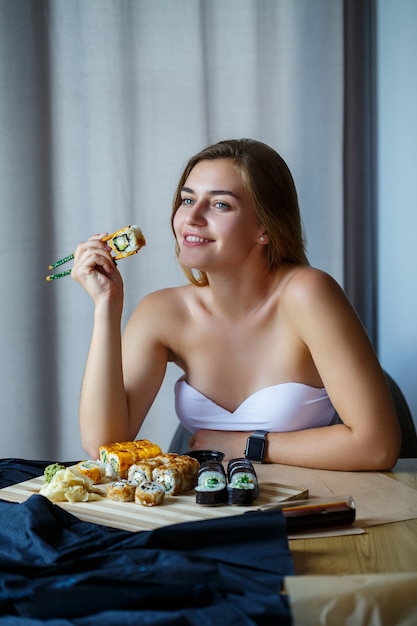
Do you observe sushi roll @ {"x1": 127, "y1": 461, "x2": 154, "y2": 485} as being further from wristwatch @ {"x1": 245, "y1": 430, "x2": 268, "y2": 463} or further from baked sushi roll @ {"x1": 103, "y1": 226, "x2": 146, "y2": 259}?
baked sushi roll @ {"x1": 103, "y1": 226, "x2": 146, "y2": 259}

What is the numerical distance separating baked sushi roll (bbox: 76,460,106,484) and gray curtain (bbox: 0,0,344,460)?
149 centimetres

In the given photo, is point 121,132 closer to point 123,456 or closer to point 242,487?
point 123,456

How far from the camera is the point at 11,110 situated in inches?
112

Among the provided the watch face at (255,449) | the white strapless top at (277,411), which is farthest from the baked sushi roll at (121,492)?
the white strapless top at (277,411)

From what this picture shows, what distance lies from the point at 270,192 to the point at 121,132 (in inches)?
44.6

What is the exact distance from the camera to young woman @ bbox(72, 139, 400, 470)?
5.80 feet

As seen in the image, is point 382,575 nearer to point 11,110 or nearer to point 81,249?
point 81,249

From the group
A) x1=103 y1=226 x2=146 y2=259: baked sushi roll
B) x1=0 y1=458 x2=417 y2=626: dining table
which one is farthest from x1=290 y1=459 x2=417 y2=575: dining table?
x1=103 y1=226 x2=146 y2=259: baked sushi roll

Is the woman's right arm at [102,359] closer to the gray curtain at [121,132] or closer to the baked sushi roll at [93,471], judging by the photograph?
the baked sushi roll at [93,471]

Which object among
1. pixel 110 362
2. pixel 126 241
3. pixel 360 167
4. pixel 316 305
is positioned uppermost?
pixel 360 167

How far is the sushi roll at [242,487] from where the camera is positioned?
1.32 meters

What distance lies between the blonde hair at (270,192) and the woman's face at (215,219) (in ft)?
0.07

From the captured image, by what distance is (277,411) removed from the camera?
6.26 ft

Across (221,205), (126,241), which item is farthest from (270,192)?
(126,241)
